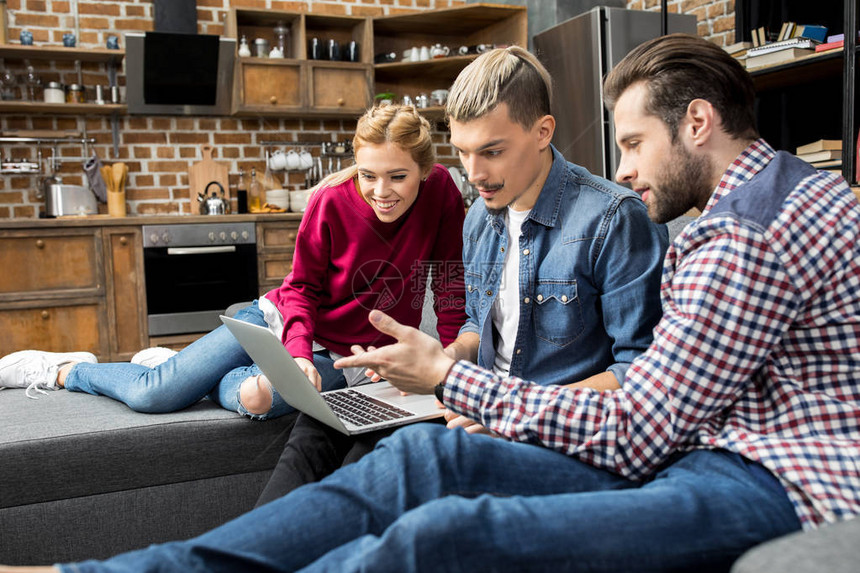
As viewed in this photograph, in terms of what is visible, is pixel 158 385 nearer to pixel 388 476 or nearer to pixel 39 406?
pixel 39 406

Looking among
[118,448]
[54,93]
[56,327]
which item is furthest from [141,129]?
[118,448]

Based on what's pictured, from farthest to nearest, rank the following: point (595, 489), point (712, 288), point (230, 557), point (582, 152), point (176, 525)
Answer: point (582, 152), point (176, 525), point (595, 489), point (712, 288), point (230, 557)

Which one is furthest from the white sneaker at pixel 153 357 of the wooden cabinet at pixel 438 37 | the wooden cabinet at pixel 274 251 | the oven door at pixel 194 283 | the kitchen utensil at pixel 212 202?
the wooden cabinet at pixel 438 37

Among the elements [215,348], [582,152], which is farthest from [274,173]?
[215,348]

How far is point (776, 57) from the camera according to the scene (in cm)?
291

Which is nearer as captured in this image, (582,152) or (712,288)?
(712,288)

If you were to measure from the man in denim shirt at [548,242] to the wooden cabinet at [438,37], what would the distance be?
10.8 feet

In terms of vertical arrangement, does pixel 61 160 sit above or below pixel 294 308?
above

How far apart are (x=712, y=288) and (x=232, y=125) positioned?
4420 mm

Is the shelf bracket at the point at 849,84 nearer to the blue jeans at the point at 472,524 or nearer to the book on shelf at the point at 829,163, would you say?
the book on shelf at the point at 829,163

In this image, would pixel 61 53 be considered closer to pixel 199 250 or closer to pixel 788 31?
pixel 199 250

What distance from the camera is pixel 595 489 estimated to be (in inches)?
42.6

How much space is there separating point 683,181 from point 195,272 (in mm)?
3556

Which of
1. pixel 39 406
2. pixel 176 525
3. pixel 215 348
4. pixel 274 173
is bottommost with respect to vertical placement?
pixel 176 525
